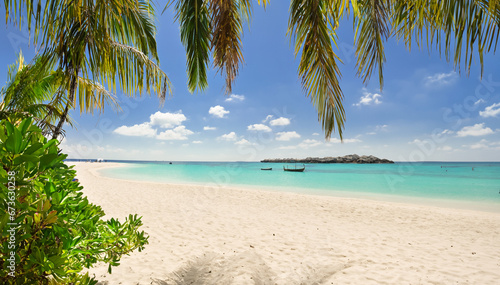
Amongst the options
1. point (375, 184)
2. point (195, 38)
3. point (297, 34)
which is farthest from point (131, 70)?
point (375, 184)

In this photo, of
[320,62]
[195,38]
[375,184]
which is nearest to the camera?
[320,62]

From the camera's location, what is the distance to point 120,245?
1455mm

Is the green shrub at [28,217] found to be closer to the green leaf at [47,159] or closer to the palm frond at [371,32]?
the green leaf at [47,159]

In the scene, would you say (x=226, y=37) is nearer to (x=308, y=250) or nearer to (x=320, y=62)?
(x=320, y=62)

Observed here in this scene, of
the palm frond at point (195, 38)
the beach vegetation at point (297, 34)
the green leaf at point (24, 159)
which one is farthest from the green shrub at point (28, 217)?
the palm frond at point (195, 38)

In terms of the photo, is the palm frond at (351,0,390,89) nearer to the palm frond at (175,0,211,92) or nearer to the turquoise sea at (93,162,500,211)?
the palm frond at (175,0,211,92)

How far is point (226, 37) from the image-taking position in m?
3.28

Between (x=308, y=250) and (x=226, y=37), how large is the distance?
12.1ft

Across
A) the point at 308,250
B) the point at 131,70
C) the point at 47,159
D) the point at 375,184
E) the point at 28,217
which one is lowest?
the point at 375,184

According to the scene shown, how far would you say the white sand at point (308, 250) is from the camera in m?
2.98

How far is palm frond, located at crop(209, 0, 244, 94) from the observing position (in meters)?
3.06

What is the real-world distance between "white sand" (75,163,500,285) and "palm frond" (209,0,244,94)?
8.76 ft

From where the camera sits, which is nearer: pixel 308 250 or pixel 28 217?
pixel 28 217

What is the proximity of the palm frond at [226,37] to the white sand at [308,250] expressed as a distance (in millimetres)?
2669
